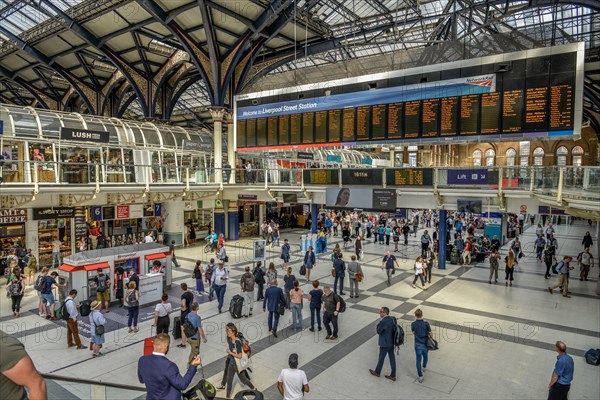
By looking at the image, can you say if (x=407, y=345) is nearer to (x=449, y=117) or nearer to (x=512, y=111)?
(x=449, y=117)

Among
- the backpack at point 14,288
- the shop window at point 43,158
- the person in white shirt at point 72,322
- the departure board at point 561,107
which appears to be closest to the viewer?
the person in white shirt at point 72,322

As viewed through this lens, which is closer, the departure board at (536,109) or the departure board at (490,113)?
the departure board at (536,109)

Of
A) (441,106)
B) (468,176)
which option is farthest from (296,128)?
(468,176)

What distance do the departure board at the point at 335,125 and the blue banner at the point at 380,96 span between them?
0.29 metres

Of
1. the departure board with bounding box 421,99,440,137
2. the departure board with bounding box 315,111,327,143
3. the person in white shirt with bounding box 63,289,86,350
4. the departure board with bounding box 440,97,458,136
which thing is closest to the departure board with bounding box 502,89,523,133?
the departure board with bounding box 440,97,458,136

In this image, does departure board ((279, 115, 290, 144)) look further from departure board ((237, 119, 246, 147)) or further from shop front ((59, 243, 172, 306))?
shop front ((59, 243, 172, 306))

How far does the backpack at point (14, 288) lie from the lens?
12.6 m

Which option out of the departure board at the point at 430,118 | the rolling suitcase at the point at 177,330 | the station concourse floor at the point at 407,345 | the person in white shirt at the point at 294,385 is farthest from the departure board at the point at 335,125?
the person in white shirt at the point at 294,385

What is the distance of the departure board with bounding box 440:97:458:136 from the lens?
16109mm

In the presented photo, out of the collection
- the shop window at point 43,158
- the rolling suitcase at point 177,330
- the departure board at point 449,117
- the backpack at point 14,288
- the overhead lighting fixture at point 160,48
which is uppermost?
the overhead lighting fixture at point 160,48

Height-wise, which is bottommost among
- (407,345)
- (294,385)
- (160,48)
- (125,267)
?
(407,345)

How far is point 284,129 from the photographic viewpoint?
2098cm

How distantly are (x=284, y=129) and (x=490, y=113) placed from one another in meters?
9.94

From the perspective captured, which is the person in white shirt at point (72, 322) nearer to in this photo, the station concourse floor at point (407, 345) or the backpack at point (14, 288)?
the station concourse floor at point (407, 345)
